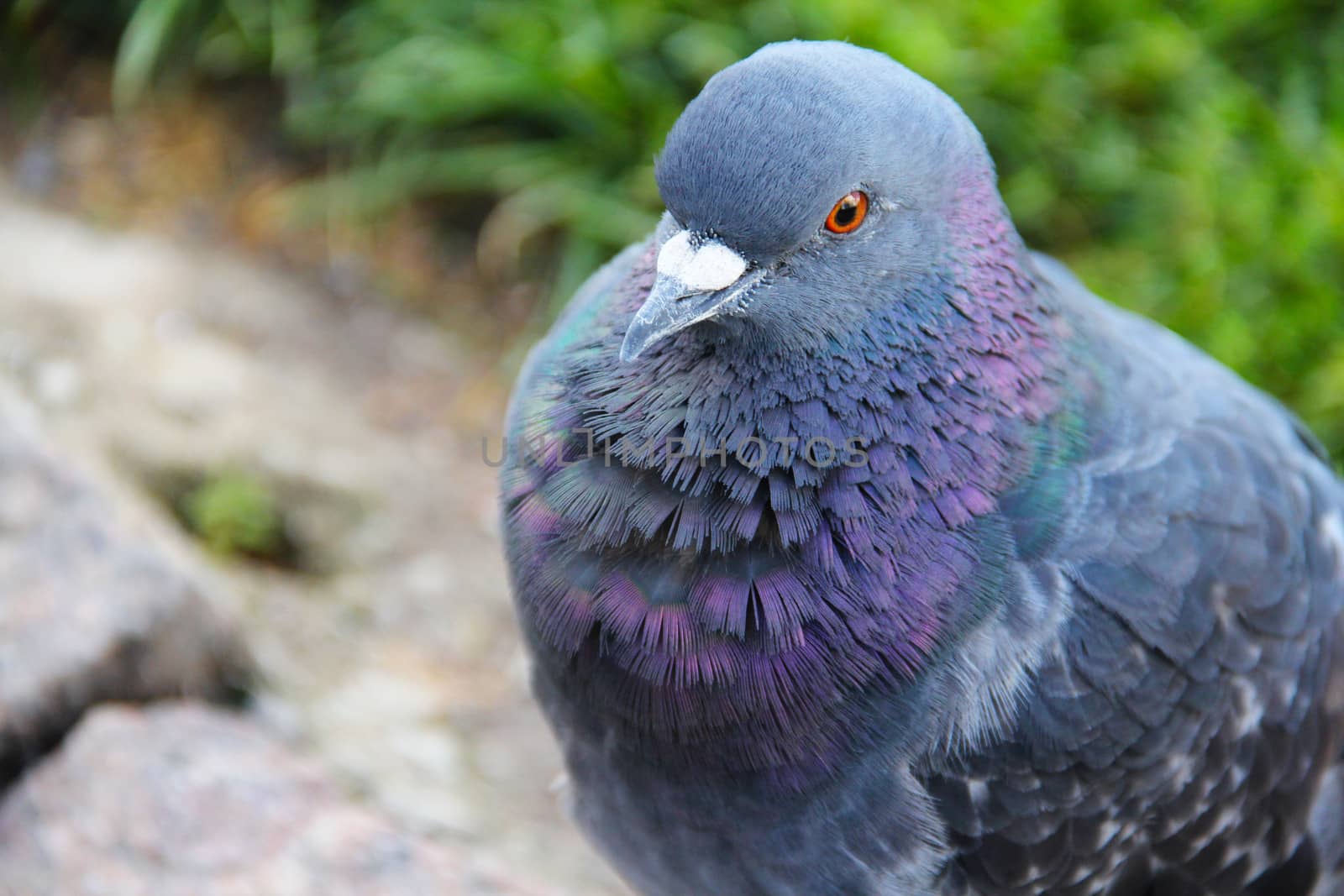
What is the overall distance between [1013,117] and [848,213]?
385 centimetres

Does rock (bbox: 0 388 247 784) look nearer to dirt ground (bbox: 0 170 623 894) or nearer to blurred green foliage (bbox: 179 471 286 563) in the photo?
dirt ground (bbox: 0 170 623 894)

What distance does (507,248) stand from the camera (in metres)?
6.37

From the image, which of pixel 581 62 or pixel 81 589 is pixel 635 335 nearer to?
pixel 81 589

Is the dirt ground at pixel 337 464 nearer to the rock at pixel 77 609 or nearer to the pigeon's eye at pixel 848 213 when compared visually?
the rock at pixel 77 609

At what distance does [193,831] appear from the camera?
3189 millimetres

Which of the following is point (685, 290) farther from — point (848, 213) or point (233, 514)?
point (233, 514)

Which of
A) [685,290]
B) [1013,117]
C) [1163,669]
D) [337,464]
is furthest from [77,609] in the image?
[1013,117]

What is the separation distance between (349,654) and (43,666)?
4.43 feet

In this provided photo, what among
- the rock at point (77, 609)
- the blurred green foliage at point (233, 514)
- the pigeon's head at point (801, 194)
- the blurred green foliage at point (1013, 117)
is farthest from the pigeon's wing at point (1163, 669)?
the blurred green foliage at point (233, 514)

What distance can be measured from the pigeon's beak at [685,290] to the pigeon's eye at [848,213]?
0.18 m

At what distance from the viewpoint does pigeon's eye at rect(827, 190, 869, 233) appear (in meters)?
2.31

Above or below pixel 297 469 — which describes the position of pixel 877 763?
above

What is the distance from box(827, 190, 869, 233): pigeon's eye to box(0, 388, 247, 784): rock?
7.48ft

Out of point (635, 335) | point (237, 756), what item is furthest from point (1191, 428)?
point (237, 756)
